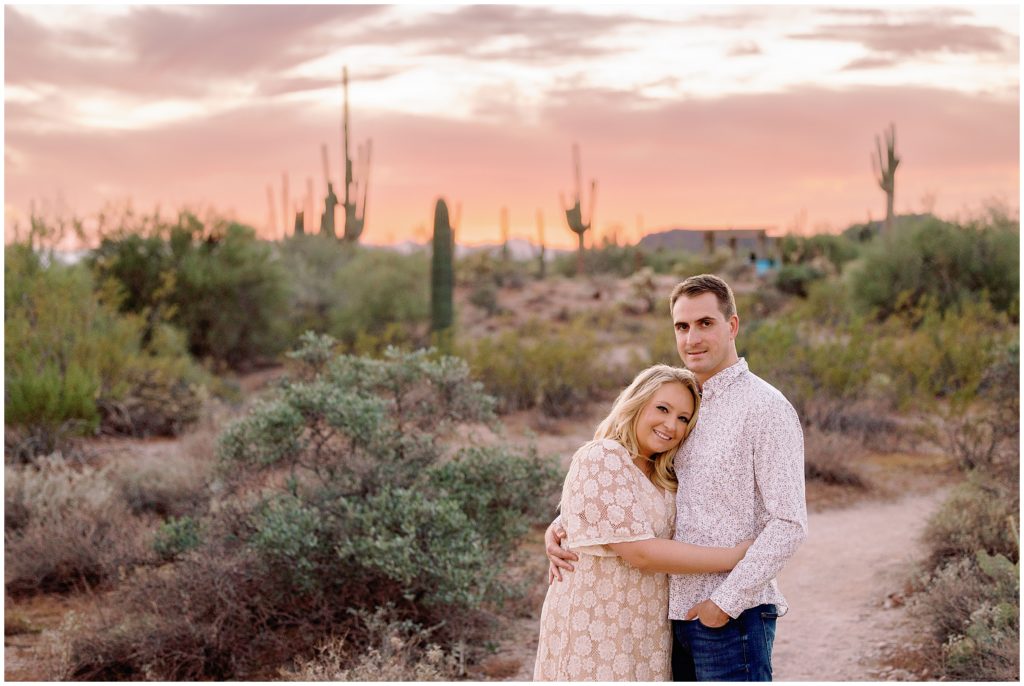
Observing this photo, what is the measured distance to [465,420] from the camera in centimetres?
708

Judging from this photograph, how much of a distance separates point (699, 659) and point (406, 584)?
3.05 m

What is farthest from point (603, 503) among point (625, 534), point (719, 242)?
point (719, 242)

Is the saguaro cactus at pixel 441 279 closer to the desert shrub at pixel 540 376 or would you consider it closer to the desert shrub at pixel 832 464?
the desert shrub at pixel 540 376

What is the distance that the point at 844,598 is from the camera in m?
7.60

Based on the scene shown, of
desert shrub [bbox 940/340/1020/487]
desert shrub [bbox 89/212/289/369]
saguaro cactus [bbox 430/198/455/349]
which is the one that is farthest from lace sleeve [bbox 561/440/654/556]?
saguaro cactus [bbox 430/198/455/349]

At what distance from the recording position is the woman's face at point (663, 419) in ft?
10.1

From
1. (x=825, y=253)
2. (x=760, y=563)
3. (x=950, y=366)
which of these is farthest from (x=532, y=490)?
(x=825, y=253)

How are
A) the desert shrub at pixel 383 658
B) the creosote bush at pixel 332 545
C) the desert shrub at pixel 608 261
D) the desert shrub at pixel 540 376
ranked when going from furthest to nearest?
the desert shrub at pixel 608 261 → the desert shrub at pixel 540 376 → the creosote bush at pixel 332 545 → the desert shrub at pixel 383 658

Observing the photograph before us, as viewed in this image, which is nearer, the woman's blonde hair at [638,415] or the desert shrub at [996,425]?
the woman's blonde hair at [638,415]

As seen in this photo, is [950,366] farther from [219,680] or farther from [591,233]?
[591,233]

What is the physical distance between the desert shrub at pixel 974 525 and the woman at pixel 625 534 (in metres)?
4.82

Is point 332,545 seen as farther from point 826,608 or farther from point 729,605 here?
point 826,608

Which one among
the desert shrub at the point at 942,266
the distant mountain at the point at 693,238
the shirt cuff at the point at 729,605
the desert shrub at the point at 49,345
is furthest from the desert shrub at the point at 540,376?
the distant mountain at the point at 693,238

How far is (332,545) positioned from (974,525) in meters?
4.74
